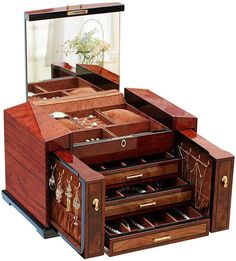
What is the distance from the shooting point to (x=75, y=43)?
7648mm

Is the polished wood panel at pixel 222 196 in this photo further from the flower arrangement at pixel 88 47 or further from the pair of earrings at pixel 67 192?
the flower arrangement at pixel 88 47

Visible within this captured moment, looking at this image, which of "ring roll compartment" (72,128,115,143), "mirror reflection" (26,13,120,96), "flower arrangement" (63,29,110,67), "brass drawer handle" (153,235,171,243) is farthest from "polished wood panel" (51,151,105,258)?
"flower arrangement" (63,29,110,67)

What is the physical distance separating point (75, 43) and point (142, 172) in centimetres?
133

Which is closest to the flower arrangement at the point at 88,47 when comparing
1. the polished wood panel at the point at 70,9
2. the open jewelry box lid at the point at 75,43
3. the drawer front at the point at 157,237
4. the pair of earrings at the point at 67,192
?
the open jewelry box lid at the point at 75,43

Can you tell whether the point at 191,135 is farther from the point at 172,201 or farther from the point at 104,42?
the point at 104,42

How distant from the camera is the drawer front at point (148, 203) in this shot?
653cm

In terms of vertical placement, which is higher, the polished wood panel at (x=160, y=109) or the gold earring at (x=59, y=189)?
the polished wood panel at (x=160, y=109)

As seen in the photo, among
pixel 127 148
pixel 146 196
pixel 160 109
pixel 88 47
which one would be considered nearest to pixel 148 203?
pixel 146 196

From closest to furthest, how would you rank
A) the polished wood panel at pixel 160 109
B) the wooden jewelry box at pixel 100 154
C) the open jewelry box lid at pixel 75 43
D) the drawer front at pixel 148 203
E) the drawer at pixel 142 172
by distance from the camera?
1. the wooden jewelry box at pixel 100 154
2. the drawer front at pixel 148 203
3. the drawer at pixel 142 172
4. the polished wood panel at pixel 160 109
5. the open jewelry box lid at pixel 75 43

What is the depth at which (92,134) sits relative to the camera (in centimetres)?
695

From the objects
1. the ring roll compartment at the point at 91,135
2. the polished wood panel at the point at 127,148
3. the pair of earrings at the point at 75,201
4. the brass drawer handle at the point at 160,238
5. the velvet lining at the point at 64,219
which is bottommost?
the brass drawer handle at the point at 160,238

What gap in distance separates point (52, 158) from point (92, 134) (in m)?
0.50

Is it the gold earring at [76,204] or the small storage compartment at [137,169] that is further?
the small storage compartment at [137,169]

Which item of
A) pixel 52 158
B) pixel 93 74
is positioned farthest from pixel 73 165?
pixel 93 74
